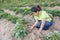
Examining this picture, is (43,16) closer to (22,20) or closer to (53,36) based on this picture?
(53,36)

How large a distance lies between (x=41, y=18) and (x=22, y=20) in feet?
2.44

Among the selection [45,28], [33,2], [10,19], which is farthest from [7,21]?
[33,2]

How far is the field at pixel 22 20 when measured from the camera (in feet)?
14.0

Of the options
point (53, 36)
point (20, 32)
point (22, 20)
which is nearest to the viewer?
point (53, 36)

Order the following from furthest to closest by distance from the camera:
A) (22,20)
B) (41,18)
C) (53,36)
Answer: (22,20), (41,18), (53,36)

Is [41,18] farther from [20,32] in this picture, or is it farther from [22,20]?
[22,20]

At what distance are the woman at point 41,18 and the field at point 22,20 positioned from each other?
0.36ft

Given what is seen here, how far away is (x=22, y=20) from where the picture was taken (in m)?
5.05

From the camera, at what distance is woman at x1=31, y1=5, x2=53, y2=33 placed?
4285 mm

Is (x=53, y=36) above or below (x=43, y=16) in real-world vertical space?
below

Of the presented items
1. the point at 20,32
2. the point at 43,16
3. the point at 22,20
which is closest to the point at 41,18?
the point at 43,16

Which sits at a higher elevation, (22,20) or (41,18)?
(41,18)

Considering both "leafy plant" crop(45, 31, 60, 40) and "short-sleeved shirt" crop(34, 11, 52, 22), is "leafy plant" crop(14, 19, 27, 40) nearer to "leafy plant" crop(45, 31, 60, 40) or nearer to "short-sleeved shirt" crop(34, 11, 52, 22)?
"short-sleeved shirt" crop(34, 11, 52, 22)

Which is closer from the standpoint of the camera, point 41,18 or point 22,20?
point 41,18
